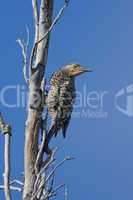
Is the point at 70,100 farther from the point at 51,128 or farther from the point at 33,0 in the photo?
the point at 33,0

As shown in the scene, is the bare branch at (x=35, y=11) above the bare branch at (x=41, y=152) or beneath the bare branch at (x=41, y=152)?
above

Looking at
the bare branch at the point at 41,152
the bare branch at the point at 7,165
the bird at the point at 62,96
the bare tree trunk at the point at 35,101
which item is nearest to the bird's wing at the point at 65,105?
the bird at the point at 62,96

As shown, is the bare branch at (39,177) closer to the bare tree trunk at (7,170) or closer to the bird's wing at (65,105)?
the bare tree trunk at (7,170)

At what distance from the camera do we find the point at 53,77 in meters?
3.88

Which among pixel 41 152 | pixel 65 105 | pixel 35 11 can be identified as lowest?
pixel 41 152

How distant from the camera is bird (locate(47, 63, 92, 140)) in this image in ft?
11.4

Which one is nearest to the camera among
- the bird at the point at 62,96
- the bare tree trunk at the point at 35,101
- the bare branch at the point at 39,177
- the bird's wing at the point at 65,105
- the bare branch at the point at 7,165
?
the bare branch at the point at 7,165

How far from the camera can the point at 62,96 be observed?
3646mm

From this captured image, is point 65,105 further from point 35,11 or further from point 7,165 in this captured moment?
point 7,165

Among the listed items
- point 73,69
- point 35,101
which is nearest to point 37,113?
point 35,101

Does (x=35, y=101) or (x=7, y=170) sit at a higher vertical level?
(x=35, y=101)

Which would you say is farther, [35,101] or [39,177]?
[35,101]

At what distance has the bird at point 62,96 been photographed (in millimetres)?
3465

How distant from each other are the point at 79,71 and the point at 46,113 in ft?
2.39
